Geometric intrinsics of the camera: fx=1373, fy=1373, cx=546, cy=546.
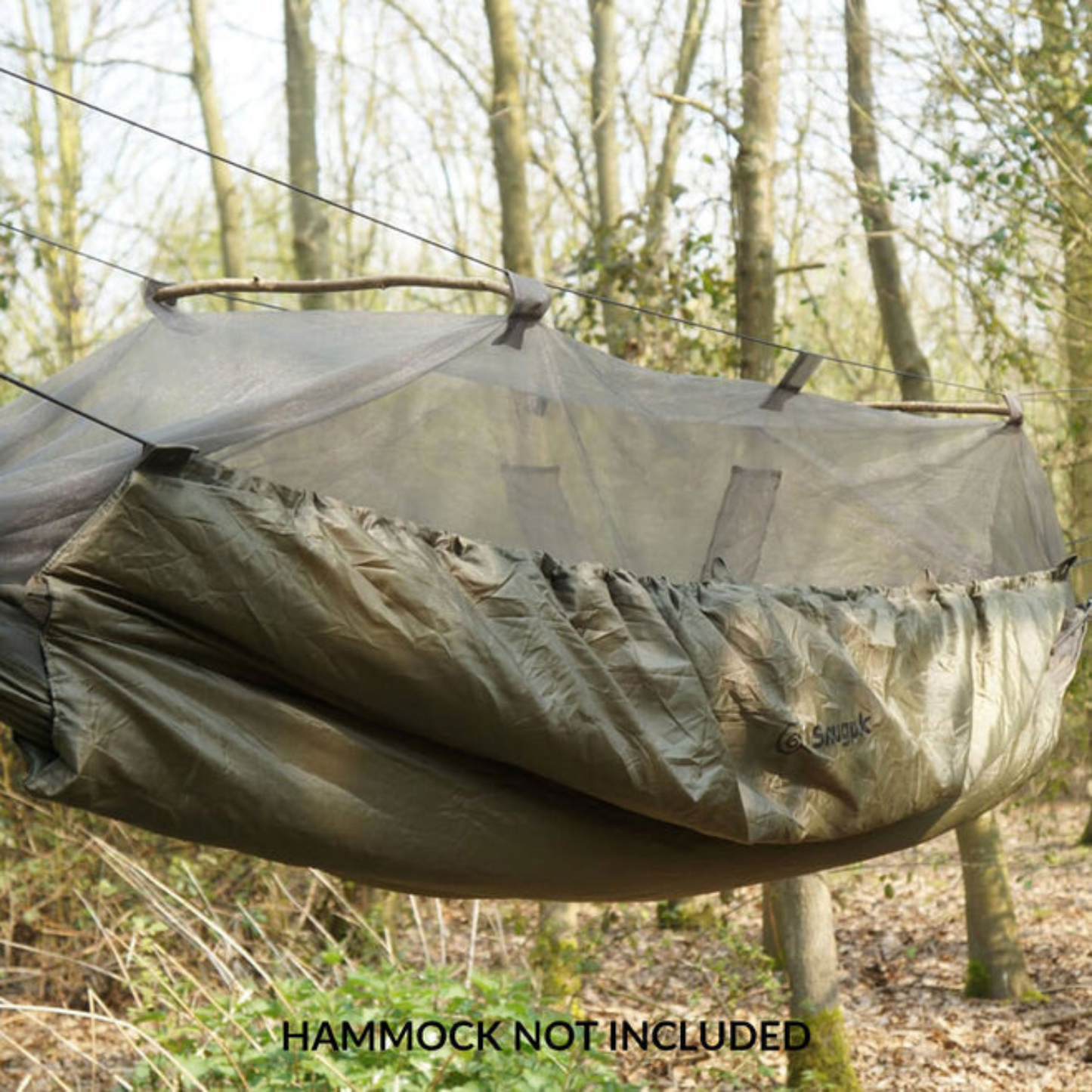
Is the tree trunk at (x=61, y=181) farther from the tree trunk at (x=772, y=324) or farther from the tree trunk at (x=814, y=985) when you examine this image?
the tree trunk at (x=814, y=985)

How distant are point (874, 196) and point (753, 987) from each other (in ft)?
10.2

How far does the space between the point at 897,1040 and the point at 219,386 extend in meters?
3.62

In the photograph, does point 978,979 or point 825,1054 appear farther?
point 978,979

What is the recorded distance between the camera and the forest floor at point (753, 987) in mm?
4004

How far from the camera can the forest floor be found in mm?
4004

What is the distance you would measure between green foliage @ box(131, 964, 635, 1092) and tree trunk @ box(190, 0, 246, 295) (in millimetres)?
4546

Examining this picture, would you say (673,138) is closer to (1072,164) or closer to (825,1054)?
(1072,164)

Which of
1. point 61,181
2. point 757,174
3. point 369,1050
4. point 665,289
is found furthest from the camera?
point 61,181

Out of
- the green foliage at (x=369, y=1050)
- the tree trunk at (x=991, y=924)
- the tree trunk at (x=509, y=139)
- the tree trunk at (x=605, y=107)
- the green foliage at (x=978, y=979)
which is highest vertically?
the tree trunk at (x=605, y=107)

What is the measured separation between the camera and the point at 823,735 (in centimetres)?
221

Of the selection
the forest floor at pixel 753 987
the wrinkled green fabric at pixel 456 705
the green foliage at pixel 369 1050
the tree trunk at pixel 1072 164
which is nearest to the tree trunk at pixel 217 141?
the forest floor at pixel 753 987

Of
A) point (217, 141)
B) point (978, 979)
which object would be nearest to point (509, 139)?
point (217, 141)

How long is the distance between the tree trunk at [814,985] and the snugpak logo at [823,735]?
1.71 metres

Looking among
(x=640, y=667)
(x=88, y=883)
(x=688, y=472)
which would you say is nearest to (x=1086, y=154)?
(x=688, y=472)
